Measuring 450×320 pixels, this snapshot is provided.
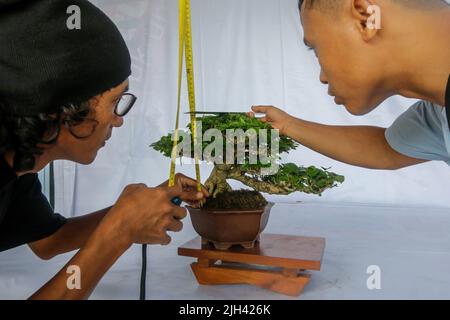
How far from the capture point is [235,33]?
2.53m

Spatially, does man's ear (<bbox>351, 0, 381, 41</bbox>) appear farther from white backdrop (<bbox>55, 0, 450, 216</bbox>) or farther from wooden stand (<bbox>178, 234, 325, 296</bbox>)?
white backdrop (<bbox>55, 0, 450, 216</bbox>)

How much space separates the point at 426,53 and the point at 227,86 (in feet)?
5.48

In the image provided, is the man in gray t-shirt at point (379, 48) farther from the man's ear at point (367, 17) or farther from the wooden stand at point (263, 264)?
the wooden stand at point (263, 264)

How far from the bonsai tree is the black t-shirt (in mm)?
355

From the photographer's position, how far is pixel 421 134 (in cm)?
126

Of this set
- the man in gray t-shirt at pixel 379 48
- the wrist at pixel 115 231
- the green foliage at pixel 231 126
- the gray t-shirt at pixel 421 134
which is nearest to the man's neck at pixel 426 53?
the man in gray t-shirt at pixel 379 48

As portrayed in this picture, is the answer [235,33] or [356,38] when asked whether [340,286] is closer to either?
[356,38]

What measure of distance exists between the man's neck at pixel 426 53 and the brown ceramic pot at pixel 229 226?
0.51 meters

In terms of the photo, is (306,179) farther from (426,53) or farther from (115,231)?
(115,231)

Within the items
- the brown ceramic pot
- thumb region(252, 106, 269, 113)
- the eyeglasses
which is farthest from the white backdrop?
the eyeglasses

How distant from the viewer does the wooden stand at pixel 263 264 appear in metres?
1.12

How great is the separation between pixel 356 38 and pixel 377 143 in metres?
0.51

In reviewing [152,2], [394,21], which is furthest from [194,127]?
[152,2]

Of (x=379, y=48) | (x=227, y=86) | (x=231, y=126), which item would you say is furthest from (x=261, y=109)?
(x=227, y=86)
